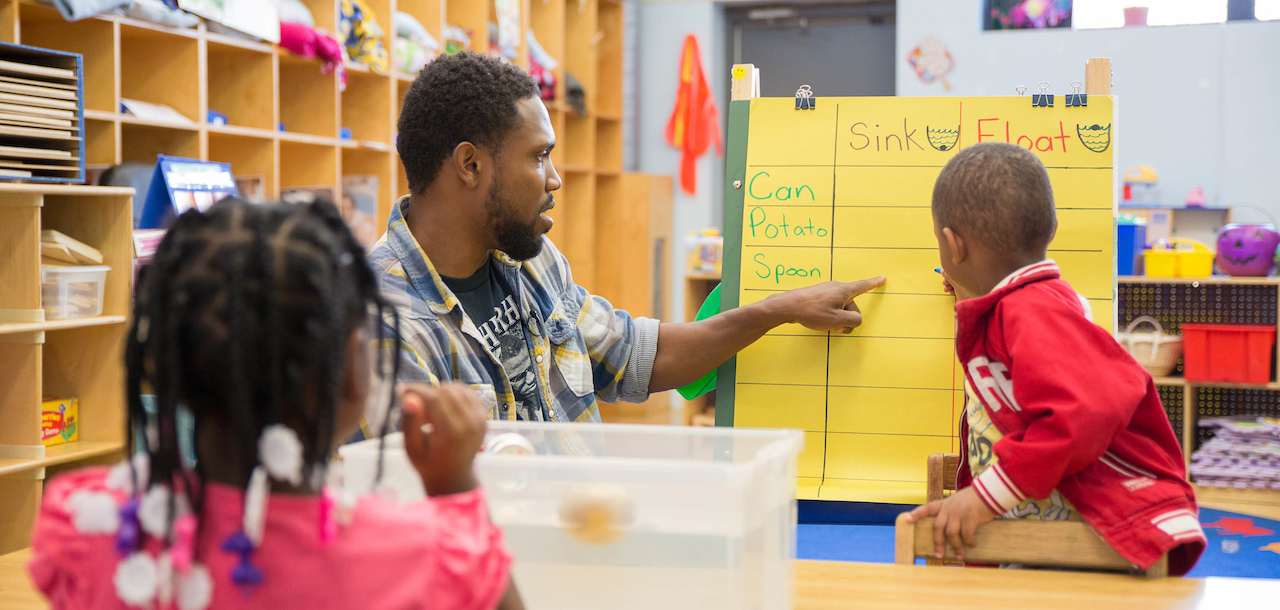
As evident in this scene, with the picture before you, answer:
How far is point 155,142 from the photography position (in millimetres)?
3031

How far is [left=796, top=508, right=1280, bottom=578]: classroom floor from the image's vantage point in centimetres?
280

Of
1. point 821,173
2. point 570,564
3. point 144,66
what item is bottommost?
point 570,564

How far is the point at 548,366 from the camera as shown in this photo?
1.60 meters

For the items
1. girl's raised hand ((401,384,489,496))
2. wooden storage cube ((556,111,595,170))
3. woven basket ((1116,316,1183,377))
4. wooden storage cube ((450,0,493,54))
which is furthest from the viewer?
wooden storage cube ((556,111,595,170))

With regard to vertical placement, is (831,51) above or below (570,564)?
above

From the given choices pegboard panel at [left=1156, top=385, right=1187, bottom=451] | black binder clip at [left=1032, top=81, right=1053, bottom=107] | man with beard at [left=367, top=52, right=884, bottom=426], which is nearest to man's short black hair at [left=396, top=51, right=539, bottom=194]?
man with beard at [left=367, top=52, right=884, bottom=426]

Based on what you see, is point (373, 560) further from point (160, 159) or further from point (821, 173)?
point (160, 159)

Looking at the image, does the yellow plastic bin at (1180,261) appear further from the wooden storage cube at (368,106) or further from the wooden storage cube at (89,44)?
the wooden storage cube at (89,44)

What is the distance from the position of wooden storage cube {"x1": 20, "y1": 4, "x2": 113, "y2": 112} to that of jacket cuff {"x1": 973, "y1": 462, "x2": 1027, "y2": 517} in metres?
2.57

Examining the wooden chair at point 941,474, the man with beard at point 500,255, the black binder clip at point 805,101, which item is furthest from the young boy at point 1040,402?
the black binder clip at point 805,101

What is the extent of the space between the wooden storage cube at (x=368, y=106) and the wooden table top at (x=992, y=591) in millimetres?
3047

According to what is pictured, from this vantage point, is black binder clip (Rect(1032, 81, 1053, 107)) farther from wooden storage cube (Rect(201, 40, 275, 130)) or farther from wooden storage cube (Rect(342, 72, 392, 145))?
wooden storage cube (Rect(342, 72, 392, 145))

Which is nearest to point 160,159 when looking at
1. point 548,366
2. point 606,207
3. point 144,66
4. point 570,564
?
point 144,66

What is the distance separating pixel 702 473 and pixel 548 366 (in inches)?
35.1
